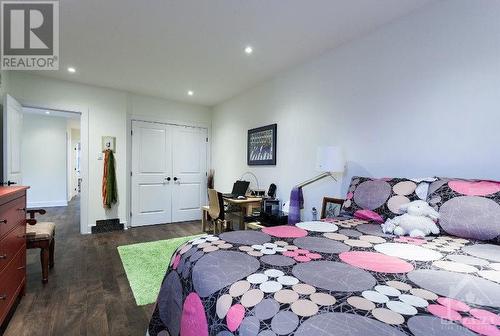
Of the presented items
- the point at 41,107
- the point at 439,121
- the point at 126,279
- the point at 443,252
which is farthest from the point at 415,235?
the point at 41,107

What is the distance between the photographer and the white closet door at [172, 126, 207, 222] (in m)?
5.29

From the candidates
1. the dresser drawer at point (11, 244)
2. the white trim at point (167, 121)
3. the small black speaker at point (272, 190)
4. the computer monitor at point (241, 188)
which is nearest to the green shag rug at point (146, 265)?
the dresser drawer at point (11, 244)

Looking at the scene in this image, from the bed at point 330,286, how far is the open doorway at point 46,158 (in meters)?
6.83

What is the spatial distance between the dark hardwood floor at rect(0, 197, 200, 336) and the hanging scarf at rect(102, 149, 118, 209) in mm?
803

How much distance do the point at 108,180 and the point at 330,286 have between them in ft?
14.6

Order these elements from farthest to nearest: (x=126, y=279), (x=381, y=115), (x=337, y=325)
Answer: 1. (x=126, y=279)
2. (x=381, y=115)
3. (x=337, y=325)

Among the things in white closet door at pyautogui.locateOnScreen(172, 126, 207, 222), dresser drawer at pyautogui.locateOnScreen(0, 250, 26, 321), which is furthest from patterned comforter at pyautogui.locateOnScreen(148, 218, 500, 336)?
white closet door at pyautogui.locateOnScreen(172, 126, 207, 222)

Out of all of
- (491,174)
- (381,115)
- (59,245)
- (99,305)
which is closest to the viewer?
(491,174)

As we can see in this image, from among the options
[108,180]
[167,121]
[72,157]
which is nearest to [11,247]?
[108,180]

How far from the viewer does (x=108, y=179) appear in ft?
14.3

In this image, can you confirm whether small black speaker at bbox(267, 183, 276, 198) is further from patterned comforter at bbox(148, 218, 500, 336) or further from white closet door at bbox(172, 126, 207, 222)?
white closet door at bbox(172, 126, 207, 222)

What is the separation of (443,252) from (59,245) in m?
4.51

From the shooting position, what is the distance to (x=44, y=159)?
6.80 meters

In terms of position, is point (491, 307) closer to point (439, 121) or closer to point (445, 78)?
point (439, 121)
